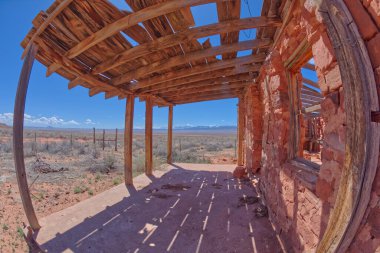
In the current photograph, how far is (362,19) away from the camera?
1.21m

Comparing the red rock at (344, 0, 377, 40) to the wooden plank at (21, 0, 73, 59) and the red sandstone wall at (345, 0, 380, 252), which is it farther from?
the wooden plank at (21, 0, 73, 59)

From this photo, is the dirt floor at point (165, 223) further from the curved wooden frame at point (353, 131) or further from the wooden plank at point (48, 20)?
the wooden plank at point (48, 20)

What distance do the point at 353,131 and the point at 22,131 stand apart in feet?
12.6

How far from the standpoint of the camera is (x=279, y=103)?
3000mm

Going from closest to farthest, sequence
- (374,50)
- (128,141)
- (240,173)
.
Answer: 1. (374,50)
2. (128,141)
3. (240,173)

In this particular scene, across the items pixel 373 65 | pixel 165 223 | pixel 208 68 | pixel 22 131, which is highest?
pixel 208 68

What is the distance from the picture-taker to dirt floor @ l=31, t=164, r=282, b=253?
283 centimetres

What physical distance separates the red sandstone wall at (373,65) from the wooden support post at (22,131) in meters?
3.84

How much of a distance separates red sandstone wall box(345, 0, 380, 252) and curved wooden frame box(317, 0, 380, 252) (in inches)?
1.0

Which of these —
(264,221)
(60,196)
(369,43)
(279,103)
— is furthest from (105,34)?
(60,196)

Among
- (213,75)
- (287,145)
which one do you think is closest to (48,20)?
(213,75)

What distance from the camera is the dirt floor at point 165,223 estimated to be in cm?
283

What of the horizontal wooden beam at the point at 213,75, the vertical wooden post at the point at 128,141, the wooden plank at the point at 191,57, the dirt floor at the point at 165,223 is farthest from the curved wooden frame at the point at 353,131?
the vertical wooden post at the point at 128,141

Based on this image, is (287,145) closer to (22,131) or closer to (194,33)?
(194,33)
